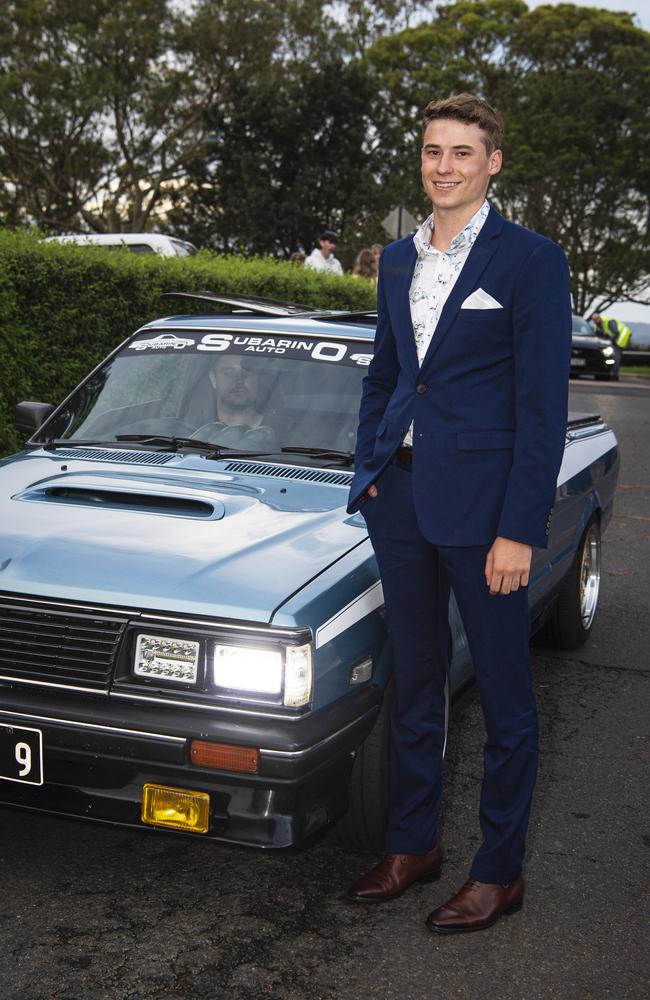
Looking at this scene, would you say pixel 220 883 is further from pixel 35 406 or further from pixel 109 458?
pixel 35 406

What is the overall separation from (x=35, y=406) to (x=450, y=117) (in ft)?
8.26

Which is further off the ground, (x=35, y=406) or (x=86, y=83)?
→ (x=86, y=83)

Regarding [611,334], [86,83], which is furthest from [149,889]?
[86,83]

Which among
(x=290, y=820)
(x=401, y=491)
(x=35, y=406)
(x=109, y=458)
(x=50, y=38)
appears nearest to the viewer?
(x=290, y=820)

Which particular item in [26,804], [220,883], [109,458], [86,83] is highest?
[86,83]

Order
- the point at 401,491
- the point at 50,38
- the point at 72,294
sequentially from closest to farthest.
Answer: the point at 401,491 < the point at 72,294 < the point at 50,38

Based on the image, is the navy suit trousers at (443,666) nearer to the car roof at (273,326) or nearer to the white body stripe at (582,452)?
the car roof at (273,326)

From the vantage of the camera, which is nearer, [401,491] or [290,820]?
[290,820]

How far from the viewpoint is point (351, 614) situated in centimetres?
318

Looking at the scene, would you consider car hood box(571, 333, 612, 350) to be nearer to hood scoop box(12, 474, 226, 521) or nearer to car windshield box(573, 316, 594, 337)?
car windshield box(573, 316, 594, 337)

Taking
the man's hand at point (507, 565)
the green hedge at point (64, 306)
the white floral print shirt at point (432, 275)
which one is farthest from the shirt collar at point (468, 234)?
the green hedge at point (64, 306)

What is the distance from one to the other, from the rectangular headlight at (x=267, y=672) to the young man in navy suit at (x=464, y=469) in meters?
0.38

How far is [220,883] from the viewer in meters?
3.39

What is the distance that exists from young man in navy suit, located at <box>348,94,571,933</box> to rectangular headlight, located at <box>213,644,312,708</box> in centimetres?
38
